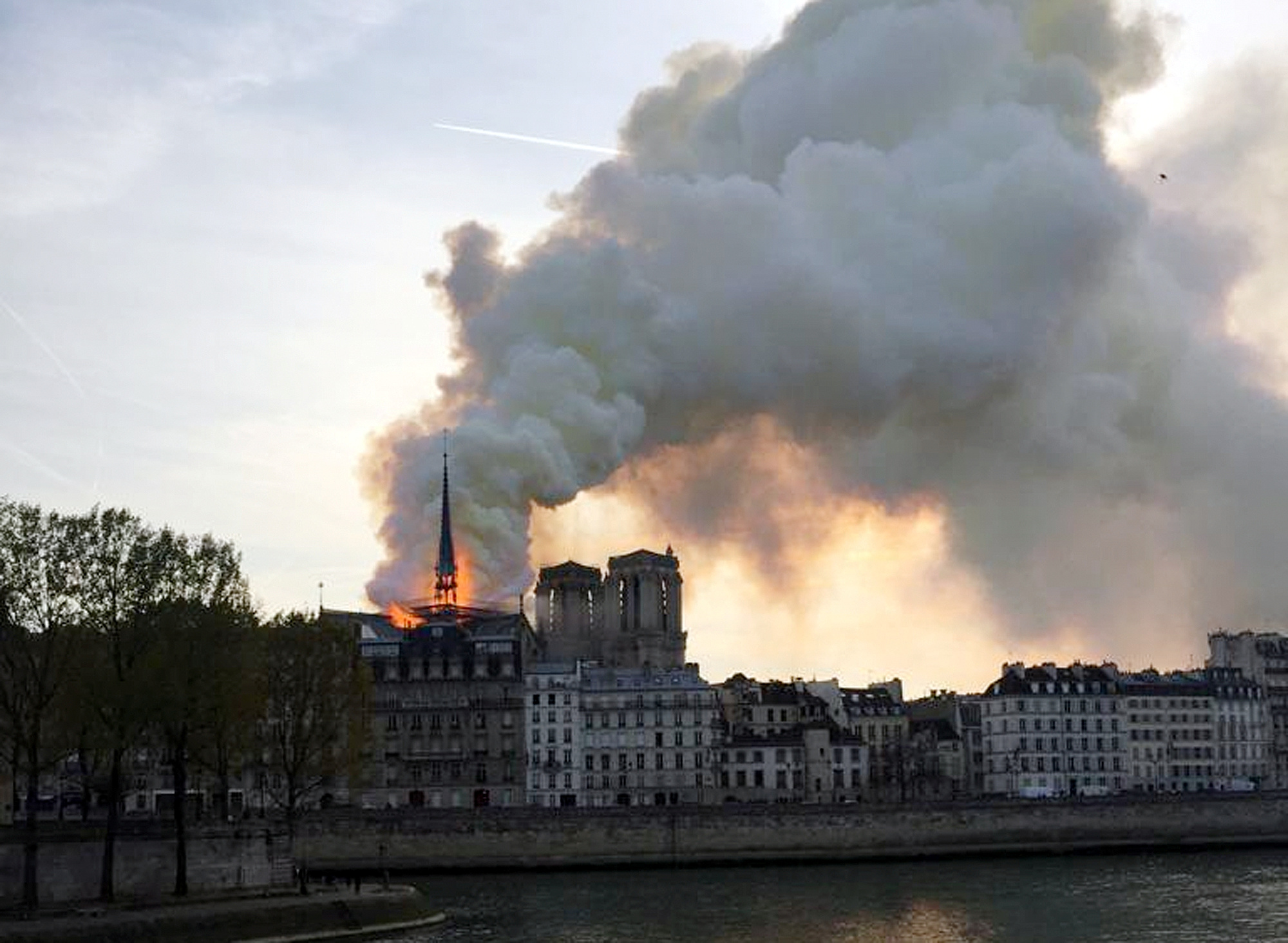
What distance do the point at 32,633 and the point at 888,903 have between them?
4375 centimetres

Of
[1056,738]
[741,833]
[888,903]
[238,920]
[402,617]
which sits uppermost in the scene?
[402,617]

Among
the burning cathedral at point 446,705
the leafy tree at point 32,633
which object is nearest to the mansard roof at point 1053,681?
the burning cathedral at point 446,705

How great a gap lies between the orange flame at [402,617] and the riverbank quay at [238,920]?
221 feet

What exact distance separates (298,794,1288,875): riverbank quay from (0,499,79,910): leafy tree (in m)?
46.7

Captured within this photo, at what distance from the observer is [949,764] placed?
630 ft

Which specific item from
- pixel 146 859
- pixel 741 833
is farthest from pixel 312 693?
pixel 741 833

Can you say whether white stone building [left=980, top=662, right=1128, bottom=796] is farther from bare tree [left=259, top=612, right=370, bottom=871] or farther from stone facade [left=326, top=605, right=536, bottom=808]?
bare tree [left=259, top=612, right=370, bottom=871]

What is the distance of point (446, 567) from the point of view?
148m

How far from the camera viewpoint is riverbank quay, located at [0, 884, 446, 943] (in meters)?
65.8

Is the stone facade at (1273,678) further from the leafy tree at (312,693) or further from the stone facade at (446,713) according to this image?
the leafy tree at (312,693)

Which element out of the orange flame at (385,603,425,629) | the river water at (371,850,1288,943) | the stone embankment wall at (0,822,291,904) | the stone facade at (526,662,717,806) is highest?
the orange flame at (385,603,425,629)

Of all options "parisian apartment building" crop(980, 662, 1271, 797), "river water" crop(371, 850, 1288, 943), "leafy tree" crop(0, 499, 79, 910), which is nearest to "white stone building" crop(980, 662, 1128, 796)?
"parisian apartment building" crop(980, 662, 1271, 797)

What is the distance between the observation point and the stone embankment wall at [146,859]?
78875mm

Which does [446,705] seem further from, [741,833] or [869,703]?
[869,703]
